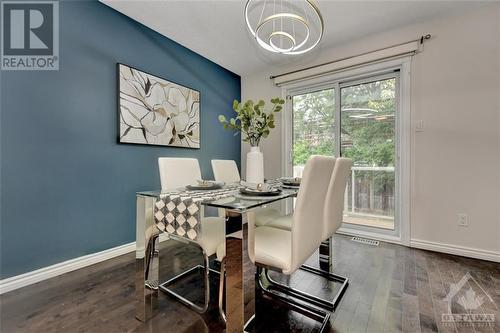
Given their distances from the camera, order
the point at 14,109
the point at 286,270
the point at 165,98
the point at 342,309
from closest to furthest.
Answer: the point at 286,270 → the point at 342,309 → the point at 14,109 → the point at 165,98

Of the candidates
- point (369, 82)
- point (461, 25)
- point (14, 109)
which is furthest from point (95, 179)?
point (461, 25)

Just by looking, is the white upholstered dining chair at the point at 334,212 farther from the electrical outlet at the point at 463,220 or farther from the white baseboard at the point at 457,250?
the electrical outlet at the point at 463,220

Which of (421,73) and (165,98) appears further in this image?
(165,98)

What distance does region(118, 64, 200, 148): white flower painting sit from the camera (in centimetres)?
239

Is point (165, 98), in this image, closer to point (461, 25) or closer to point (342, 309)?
point (342, 309)

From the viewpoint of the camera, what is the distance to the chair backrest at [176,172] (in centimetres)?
186

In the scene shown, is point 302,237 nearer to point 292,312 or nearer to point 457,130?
point 292,312

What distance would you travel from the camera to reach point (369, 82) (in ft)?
9.59

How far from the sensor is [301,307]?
1452 millimetres

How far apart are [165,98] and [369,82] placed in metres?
2.62

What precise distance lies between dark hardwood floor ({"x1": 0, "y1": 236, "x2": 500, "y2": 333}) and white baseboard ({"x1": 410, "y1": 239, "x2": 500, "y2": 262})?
0.30 feet

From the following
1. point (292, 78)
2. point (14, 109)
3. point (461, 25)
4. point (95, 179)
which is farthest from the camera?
point (292, 78)

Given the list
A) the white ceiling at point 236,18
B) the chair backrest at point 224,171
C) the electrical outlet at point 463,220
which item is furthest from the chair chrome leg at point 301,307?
the white ceiling at point 236,18

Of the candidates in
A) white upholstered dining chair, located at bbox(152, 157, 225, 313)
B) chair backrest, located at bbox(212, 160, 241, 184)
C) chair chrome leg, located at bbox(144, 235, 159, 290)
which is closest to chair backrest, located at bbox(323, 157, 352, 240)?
white upholstered dining chair, located at bbox(152, 157, 225, 313)
